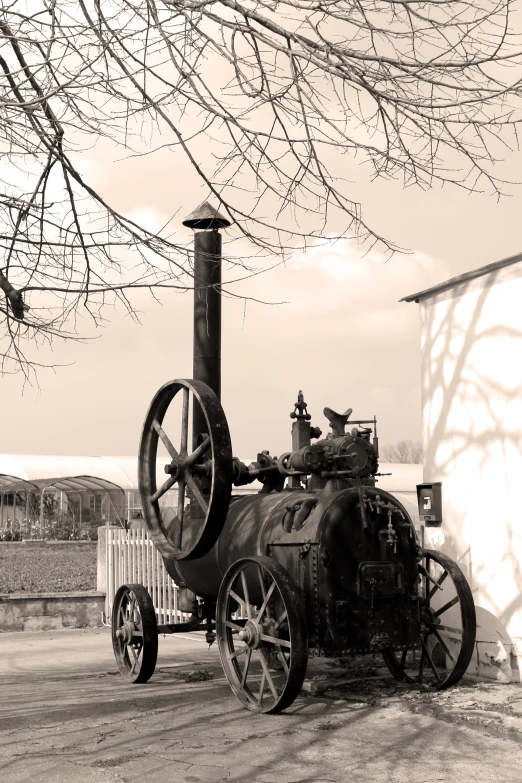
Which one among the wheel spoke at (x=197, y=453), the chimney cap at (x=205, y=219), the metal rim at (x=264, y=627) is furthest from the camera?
the chimney cap at (x=205, y=219)

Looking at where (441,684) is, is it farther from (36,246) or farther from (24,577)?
(24,577)

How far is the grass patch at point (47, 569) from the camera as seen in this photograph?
15016 millimetres

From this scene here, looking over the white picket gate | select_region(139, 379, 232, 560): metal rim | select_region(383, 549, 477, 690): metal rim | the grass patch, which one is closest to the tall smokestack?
the white picket gate

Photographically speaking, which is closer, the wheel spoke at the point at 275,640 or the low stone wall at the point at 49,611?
the wheel spoke at the point at 275,640

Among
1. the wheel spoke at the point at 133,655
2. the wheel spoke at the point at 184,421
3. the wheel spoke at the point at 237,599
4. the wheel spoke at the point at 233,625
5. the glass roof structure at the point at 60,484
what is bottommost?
the wheel spoke at the point at 133,655

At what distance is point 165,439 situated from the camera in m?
6.93

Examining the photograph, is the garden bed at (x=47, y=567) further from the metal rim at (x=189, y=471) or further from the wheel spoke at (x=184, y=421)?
the wheel spoke at (x=184, y=421)

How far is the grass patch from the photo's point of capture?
591 inches

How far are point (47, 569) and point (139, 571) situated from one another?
8.60 metres

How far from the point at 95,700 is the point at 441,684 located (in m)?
2.41

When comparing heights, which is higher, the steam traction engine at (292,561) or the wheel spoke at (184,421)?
the wheel spoke at (184,421)

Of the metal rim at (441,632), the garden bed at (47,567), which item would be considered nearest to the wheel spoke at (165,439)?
the metal rim at (441,632)

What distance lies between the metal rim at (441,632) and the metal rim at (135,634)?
1.77 m

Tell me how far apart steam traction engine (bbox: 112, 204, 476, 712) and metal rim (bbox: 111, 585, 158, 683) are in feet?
0.04
